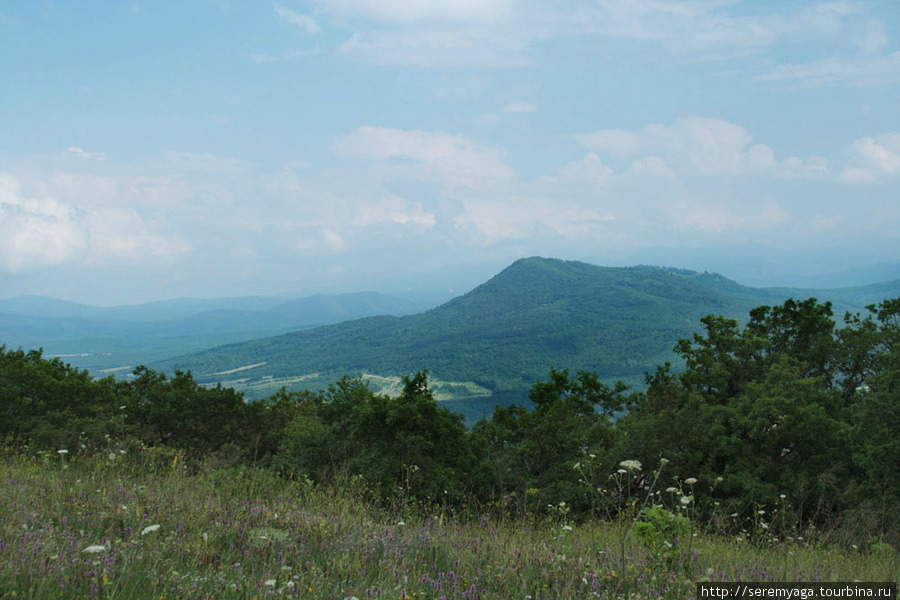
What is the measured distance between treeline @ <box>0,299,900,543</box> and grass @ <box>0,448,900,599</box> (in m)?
4.59

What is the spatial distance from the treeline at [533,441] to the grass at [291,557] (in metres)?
4.59

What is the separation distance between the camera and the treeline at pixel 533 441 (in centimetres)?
1260

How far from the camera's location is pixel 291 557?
3.95 meters

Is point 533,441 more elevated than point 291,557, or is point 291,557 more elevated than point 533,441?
point 291,557

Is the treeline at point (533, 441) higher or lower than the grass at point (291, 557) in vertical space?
lower

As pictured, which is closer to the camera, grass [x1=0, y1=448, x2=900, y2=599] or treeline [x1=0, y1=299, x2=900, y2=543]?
grass [x1=0, y1=448, x2=900, y2=599]

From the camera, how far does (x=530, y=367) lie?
197m

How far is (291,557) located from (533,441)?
45.2 ft

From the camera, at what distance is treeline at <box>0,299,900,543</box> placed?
12602mm

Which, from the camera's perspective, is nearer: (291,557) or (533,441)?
(291,557)

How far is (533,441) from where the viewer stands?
55.3ft

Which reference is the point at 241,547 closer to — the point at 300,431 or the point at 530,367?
the point at 300,431

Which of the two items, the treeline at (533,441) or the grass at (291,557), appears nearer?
the grass at (291,557)

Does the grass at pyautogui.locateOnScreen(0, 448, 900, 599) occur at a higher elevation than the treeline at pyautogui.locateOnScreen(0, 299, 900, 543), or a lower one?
higher
